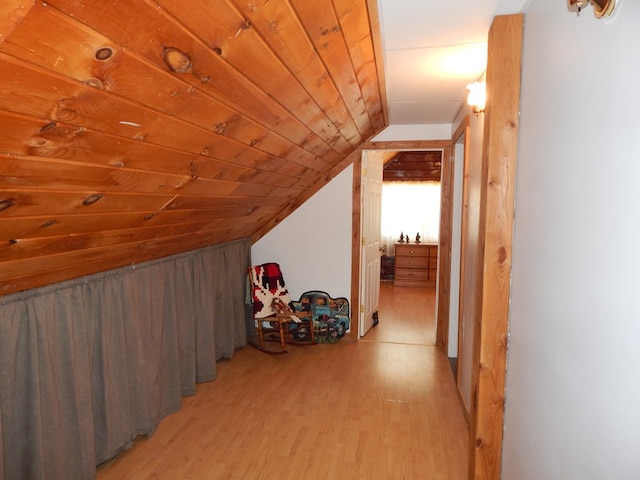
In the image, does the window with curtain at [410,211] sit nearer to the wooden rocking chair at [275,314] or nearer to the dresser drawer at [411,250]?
the dresser drawer at [411,250]

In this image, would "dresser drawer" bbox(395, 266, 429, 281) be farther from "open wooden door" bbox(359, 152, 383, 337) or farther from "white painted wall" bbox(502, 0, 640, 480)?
"white painted wall" bbox(502, 0, 640, 480)

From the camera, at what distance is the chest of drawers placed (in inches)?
268

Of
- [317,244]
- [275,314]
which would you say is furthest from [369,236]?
[275,314]

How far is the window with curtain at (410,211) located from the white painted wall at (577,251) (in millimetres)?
5668

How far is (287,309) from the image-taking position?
161 inches

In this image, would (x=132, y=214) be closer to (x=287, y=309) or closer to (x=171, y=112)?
(x=171, y=112)

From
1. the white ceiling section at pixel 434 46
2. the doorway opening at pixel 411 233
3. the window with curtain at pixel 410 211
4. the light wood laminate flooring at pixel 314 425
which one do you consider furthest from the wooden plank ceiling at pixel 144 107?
the window with curtain at pixel 410 211

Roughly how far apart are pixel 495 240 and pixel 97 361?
212cm

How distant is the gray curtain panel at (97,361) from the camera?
176 centimetres

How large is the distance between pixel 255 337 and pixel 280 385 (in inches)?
45.2

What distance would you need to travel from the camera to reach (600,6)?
0.91 m

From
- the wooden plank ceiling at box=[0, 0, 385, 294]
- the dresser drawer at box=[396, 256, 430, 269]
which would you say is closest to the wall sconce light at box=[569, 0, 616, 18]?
the wooden plank ceiling at box=[0, 0, 385, 294]

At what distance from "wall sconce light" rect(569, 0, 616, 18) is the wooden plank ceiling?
715mm

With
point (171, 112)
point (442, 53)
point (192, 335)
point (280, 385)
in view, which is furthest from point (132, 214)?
point (280, 385)
